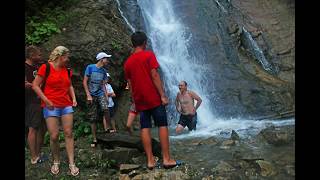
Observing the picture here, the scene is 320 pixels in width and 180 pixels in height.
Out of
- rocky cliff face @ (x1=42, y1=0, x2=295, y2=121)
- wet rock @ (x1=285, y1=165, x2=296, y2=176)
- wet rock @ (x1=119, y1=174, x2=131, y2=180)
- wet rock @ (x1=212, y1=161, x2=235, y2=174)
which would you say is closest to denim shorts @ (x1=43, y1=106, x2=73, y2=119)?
wet rock @ (x1=119, y1=174, x2=131, y2=180)

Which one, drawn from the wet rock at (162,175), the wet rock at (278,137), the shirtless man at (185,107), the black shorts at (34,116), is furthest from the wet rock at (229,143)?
the black shorts at (34,116)

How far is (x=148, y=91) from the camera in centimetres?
575

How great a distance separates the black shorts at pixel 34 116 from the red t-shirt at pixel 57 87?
0.66m

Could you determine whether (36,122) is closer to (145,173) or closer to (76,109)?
(145,173)

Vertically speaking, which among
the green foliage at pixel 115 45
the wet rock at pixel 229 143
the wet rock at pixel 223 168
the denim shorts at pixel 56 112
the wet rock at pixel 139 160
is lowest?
the wet rock at pixel 223 168

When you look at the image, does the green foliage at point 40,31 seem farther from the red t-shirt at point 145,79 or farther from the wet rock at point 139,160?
the red t-shirt at point 145,79

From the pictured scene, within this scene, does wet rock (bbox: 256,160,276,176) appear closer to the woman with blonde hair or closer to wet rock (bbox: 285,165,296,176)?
wet rock (bbox: 285,165,296,176)

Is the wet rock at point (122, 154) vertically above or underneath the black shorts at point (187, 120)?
underneath

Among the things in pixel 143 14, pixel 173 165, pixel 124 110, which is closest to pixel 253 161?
pixel 173 165

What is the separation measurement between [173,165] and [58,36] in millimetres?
5987

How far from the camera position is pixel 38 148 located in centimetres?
673

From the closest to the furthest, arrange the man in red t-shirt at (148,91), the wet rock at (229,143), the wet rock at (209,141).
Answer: the man in red t-shirt at (148,91) → the wet rock at (229,143) → the wet rock at (209,141)

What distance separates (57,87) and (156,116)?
5.07ft

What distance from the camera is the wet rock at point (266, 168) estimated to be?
6121 millimetres
